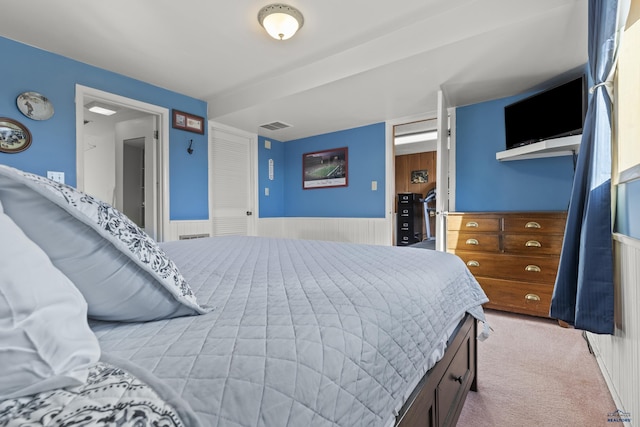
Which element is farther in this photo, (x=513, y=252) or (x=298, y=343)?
(x=513, y=252)

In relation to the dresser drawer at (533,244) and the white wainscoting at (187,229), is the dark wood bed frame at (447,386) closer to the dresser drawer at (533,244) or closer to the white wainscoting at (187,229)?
the dresser drawer at (533,244)

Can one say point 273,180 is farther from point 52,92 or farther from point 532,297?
point 532,297

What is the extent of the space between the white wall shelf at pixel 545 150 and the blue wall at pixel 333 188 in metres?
1.55

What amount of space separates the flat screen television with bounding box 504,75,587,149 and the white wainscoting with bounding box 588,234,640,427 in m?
1.51

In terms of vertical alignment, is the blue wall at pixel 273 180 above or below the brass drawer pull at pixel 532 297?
above

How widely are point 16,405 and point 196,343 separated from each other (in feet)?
0.78

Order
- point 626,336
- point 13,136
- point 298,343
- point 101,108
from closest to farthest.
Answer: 1. point 298,343
2. point 626,336
3. point 13,136
4. point 101,108

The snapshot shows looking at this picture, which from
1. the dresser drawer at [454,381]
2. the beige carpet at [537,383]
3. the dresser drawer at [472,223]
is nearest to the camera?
the dresser drawer at [454,381]

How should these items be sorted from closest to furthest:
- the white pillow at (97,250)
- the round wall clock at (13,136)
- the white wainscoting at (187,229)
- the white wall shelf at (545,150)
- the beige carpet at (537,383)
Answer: the white pillow at (97,250), the beige carpet at (537,383), the round wall clock at (13,136), the white wall shelf at (545,150), the white wainscoting at (187,229)

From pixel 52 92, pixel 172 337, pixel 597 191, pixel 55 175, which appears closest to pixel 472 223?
pixel 597 191

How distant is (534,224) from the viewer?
2.57 metres

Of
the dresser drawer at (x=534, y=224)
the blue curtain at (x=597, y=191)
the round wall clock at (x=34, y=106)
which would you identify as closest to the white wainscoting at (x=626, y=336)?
the blue curtain at (x=597, y=191)

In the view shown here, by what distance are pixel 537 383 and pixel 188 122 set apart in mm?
4025

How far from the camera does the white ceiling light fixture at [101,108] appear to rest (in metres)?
3.67
